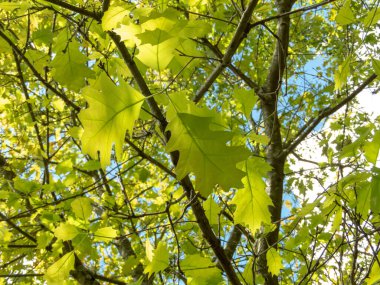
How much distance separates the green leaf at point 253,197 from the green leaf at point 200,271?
338 millimetres

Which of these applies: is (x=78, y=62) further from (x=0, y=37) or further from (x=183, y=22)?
(x=183, y=22)

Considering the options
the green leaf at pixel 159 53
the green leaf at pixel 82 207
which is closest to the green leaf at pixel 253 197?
the green leaf at pixel 159 53

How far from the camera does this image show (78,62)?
5.13 feet

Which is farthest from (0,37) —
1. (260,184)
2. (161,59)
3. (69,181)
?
(260,184)

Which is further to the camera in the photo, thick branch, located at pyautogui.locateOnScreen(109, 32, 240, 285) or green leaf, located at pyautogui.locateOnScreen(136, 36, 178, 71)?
thick branch, located at pyautogui.locateOnScreen(109, 32, 240, 285)

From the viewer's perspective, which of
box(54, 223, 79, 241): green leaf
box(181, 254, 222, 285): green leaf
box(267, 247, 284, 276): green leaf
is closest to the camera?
box(181, 254, 222, 285): green leaf

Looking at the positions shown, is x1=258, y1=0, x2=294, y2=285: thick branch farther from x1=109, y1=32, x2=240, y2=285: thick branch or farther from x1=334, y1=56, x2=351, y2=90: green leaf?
x1=334, y1=56, x2=351, y2=90: green leaf

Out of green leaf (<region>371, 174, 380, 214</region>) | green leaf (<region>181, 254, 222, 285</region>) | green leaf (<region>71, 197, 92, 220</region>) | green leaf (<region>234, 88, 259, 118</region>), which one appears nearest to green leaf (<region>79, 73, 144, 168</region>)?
green leaf (<region>234, 88, 259, 118</region>)

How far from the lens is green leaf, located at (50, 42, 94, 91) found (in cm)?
154

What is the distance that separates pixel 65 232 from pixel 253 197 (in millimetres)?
946

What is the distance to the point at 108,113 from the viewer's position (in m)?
0.86

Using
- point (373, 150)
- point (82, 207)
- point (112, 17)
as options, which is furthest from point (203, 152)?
point (82, 207)

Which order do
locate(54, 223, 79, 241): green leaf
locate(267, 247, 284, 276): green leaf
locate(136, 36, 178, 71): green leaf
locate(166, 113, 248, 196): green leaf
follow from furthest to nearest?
locate(267, 247, 284, 276): green leaf < locate(54, 223, 79, 241): green leaf < locate(136, 36, 178, 71): green leaf < locate(166, 113, 248, 196): green leaf

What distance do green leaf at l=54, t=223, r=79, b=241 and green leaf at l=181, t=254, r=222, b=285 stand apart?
0.54 meters
